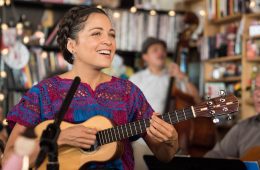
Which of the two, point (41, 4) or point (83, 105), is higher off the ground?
point (41, 4)

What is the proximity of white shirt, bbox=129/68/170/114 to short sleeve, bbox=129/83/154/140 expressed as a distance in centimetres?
233

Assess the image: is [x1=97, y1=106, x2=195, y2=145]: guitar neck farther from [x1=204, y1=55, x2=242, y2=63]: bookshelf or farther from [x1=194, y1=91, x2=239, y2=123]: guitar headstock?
[x1=204, y1=55, x2=242, y2=63]: bookshelf

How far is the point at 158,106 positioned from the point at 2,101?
1.30 metres

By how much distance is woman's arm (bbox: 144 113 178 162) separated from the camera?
201cm

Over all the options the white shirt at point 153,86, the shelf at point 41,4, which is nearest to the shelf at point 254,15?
the white shirt at point 153,86

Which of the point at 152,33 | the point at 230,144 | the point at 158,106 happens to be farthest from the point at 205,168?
the point at 152,33

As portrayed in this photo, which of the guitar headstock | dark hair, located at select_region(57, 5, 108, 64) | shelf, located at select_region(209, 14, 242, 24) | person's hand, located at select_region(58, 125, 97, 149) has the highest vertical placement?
dark hair, located at select_region(57, 5, 108, 64)

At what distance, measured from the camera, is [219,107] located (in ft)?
6.44

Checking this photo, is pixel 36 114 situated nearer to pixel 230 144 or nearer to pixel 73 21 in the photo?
pixel 73 21

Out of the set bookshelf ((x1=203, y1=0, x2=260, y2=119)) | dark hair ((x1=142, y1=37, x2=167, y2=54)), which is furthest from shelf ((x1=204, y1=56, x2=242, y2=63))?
dark hair ((x1=142, y1=37, x2=167, y2=54))

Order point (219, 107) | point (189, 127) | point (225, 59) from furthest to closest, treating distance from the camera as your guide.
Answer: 1. point (225, 59)
2. point (189, 127)
3. point (219, 107)

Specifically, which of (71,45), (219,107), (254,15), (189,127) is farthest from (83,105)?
(254,15)

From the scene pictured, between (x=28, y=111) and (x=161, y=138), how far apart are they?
1.70 ft

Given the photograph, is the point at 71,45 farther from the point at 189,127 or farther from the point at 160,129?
the point at 189,127
